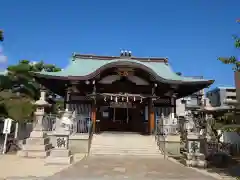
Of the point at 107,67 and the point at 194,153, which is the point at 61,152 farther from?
the point at 107,67

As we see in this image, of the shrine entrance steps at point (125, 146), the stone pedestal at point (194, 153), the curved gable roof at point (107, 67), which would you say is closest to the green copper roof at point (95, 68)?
the curved gable roof at point (107, 67)

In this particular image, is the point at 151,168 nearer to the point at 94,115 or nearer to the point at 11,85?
the point at 94,115

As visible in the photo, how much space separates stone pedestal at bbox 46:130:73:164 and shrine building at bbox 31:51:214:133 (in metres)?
5.25

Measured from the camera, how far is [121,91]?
1612cm

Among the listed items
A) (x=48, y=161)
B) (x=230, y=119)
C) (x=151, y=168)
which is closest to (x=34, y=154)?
(x=48, y=161)

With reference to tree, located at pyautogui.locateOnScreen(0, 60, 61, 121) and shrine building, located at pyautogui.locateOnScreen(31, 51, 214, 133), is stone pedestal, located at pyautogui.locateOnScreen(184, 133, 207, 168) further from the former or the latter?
tree, located at pyautogui.locateOnScreen(0, 60, 61, 121)

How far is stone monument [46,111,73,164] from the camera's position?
8.72 metres

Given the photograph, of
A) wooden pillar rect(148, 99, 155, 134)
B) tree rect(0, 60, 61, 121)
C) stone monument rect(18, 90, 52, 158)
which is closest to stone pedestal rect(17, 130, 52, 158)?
stone monument rect(18, 90, 52, 158)

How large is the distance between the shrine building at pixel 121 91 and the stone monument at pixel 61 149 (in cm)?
506

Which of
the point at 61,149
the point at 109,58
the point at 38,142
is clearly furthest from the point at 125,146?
the point at 109,58

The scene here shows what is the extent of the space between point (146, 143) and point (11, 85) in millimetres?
11641

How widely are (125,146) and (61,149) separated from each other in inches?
172

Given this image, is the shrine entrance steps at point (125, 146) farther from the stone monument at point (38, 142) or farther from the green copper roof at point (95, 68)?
the green copper roof at point (95, 68)

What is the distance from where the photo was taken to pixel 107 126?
17.1 m
